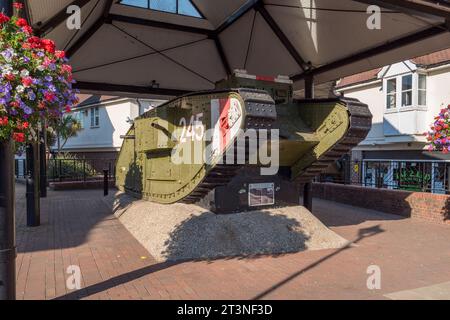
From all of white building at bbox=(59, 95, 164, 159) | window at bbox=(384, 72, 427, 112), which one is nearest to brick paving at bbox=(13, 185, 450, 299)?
window at bbox=(384, 72, 427, 112)

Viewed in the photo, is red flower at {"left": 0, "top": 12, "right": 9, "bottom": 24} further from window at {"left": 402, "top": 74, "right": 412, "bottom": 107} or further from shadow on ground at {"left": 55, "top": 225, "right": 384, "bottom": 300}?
window at {"left": 402, "top": 74, "right": 412, "bottom": 107}

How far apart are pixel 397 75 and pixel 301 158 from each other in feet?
47.5

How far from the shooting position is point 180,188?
26.8ft

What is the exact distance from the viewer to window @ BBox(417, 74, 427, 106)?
1933cm

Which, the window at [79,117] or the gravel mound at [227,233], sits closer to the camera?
the gravel mound at [227,233]

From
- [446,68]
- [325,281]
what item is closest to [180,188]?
[325,281]

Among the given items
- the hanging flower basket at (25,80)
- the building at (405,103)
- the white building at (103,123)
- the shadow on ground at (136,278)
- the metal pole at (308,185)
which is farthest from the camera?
the white building at (103,123)

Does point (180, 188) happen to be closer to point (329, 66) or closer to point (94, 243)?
point (94, 243)

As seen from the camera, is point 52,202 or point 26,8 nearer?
point 26,8

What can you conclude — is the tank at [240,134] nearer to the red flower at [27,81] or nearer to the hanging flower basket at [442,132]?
the hanging flower basket at [442,132]

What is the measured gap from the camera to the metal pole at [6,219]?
3.62 metres

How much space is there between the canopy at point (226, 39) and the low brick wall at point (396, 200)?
3.93m

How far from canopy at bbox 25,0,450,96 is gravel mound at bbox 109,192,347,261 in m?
4.19

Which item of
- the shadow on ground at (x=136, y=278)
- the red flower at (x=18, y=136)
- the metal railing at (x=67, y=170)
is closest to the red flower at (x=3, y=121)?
the red flower at (x=18, y=136)
